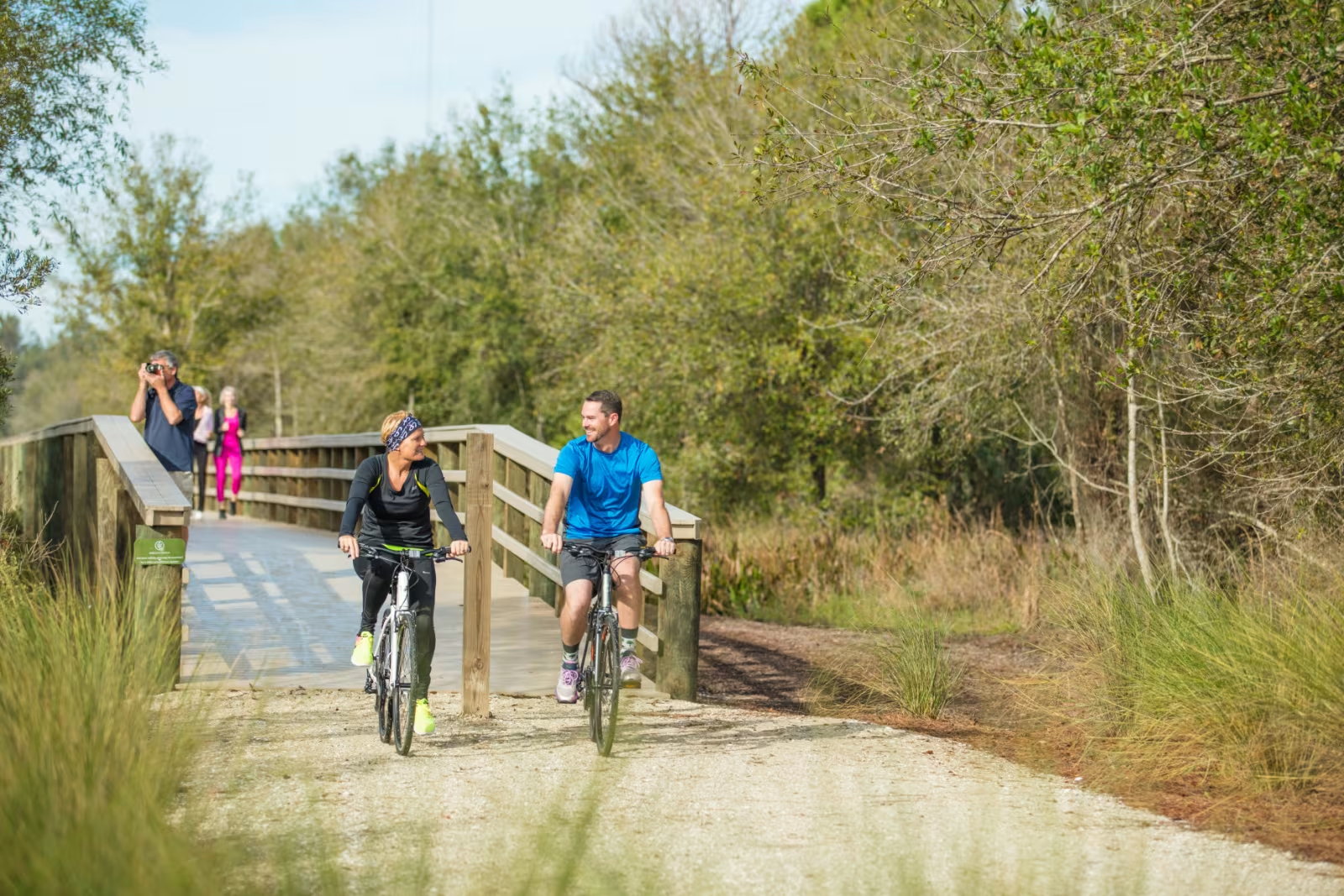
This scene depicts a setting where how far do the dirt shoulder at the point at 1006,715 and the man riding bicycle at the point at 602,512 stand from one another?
2032 millimetres

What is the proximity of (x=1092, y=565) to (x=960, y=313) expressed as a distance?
4.33 m

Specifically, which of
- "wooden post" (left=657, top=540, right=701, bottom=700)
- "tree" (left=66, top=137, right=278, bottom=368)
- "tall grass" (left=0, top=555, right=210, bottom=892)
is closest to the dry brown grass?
"wooden post" (left=657, top=540, right=701, bottom=700)

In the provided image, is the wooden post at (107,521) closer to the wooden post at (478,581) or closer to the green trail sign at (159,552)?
the green trail sign at (159,552)

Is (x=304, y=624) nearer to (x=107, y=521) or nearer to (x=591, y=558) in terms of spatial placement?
(x=107, y=521)

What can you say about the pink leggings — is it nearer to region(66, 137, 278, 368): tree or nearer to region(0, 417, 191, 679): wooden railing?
region(0, 417, 191, 679): wooden railing

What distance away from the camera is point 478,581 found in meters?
7.77

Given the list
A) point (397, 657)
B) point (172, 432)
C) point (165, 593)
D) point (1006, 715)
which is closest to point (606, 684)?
point (397, 657)

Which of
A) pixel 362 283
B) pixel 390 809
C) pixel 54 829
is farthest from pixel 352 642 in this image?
pixel 362 283

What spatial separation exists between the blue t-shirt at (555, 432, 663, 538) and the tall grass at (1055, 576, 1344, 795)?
101 inches

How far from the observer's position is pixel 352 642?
981 cm

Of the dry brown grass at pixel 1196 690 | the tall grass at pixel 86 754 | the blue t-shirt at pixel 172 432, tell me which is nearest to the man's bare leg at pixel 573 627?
the tall grass at pixel 86 754

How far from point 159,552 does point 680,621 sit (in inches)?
114

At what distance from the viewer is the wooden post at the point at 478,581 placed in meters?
7.74

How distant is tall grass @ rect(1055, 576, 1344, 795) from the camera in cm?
628
